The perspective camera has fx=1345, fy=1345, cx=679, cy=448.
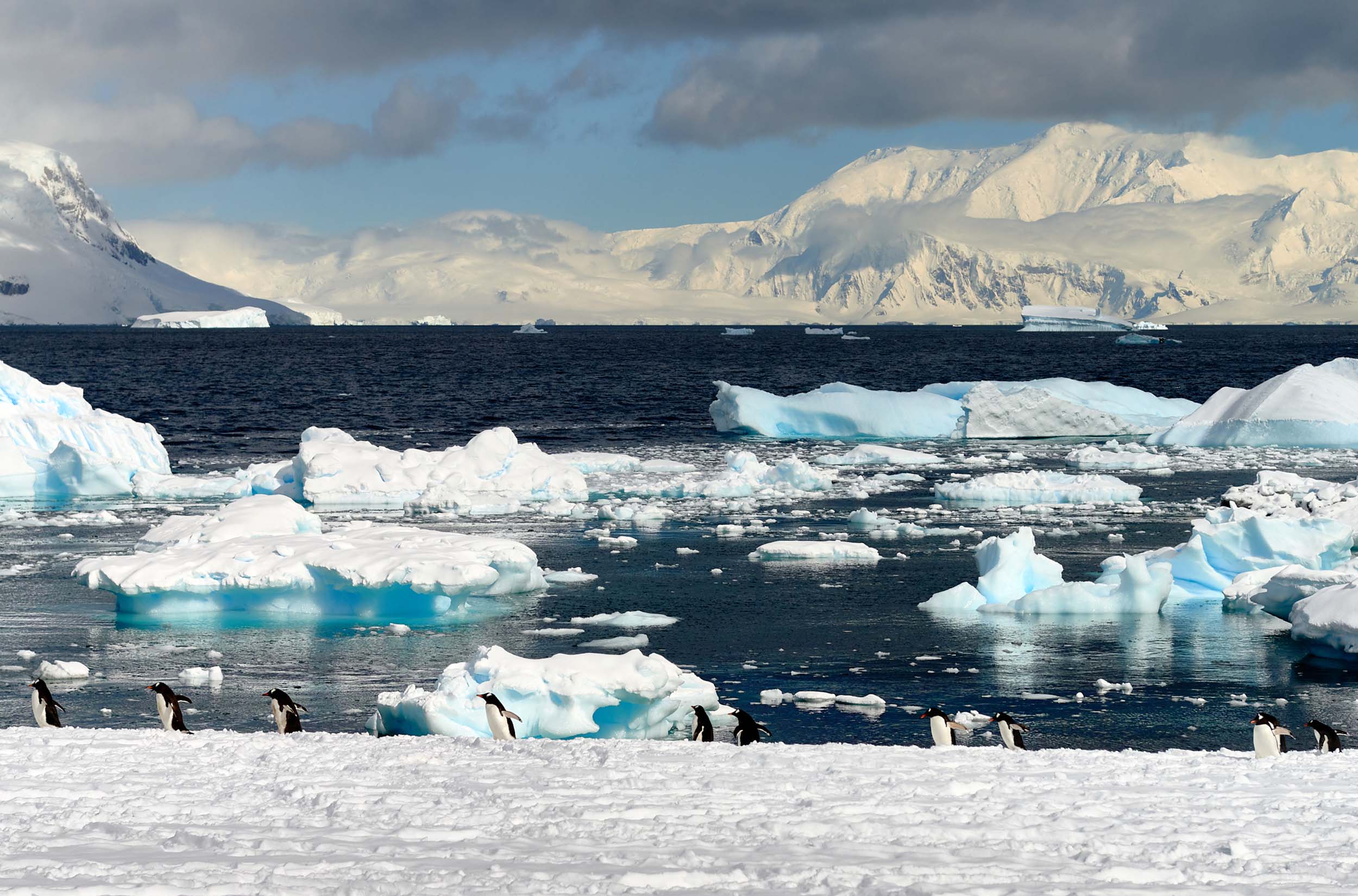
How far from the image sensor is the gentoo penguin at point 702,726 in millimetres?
12000

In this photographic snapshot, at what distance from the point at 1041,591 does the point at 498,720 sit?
8.95m

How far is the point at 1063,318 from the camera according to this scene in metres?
127

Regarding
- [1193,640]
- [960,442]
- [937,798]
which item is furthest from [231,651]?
[960,442]

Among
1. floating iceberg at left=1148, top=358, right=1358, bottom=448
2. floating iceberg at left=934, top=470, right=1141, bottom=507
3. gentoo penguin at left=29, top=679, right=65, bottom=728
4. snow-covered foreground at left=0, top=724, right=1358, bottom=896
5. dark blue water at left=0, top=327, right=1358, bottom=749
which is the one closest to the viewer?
snow-covered foreground at left=0, top=724, right=1358, bottom=896

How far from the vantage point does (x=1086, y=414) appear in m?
40.7

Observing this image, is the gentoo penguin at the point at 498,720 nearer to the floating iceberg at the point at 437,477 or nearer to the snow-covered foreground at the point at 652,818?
the snow-covered foreground at the point at 652,818

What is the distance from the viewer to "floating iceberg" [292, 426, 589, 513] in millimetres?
27062

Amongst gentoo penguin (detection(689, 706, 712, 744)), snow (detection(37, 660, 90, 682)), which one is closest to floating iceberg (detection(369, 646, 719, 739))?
gentoo penguin (detection(689, 706, 712, 744))

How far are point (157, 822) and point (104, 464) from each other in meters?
23.5

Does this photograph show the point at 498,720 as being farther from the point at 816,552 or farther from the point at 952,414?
the point at 952,414

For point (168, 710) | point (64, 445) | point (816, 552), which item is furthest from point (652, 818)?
point (64, 445)

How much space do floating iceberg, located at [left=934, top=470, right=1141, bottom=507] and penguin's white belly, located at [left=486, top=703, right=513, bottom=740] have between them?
17.4 meters

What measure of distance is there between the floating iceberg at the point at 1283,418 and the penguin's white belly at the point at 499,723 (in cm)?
2998

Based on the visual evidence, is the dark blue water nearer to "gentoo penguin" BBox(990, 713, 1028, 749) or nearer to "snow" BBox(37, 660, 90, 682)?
"snow" BBox(37, 660, 90, 682)
